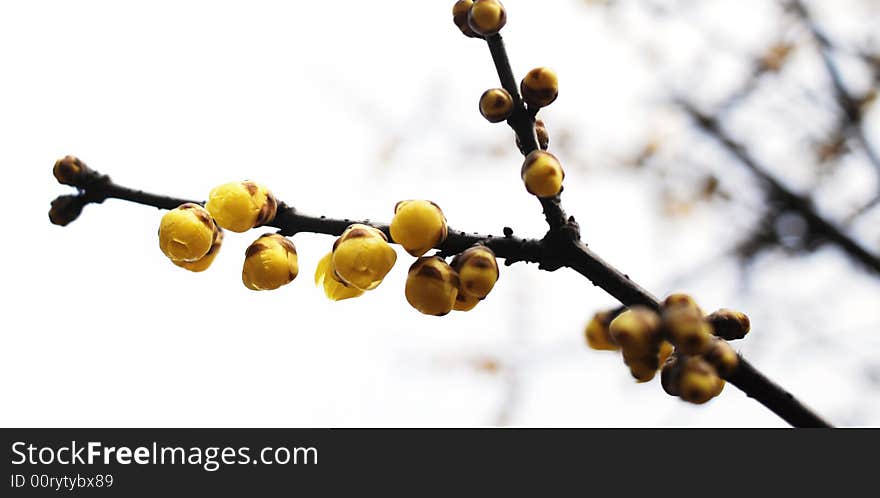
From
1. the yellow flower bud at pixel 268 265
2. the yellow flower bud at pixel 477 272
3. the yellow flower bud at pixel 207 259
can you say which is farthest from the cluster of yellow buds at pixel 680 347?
the yellow flower bud at pixel 207 259

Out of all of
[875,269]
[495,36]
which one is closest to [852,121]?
[875,269]

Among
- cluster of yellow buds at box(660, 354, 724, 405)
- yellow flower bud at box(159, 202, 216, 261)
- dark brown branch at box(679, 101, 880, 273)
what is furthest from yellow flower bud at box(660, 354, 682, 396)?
dark brown branch at box(679, 101, 880, 273)

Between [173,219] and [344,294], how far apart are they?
0.19 m

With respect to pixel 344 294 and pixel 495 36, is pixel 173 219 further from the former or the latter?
pixel 495 36

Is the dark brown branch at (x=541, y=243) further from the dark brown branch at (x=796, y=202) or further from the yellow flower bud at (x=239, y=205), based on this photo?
the dark brown branch at (x=796, y=202)

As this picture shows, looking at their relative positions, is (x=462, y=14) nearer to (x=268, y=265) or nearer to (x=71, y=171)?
(x=268, y=265)

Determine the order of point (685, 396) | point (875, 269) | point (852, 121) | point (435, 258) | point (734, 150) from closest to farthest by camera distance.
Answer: point (685, 396)
point (435, 258)
point (875, 269)
point (852, 121)
point (734, 150)

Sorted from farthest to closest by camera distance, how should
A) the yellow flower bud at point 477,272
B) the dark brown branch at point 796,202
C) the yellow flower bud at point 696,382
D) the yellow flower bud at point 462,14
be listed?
1. the dark brown branch at point 796,202
2. the yellow flower bud at point 462,14
3. the yellow flower bud at point 477,272
4. the yellow flower bud at point 696,382

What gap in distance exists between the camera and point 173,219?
605 mm

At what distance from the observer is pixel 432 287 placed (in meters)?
0.55

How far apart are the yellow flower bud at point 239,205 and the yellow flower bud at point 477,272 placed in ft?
0.72

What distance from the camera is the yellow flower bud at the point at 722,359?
1.52 ft

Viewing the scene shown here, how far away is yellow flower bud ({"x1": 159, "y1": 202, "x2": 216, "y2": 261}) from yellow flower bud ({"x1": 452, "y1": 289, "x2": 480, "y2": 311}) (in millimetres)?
271

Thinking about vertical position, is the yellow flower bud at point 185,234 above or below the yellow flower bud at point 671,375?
above
